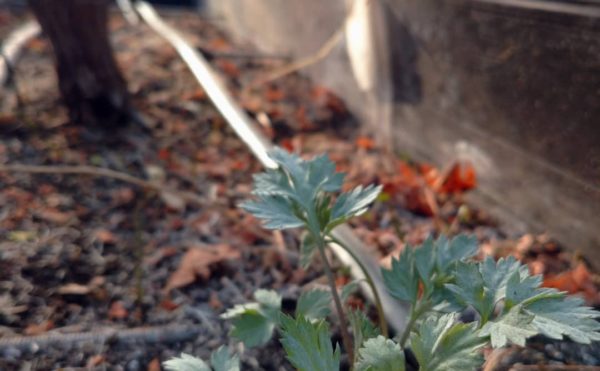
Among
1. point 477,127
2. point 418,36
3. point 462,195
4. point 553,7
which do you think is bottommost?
point 462,195

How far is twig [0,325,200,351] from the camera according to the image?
135 cm

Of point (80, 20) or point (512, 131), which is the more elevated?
point (80, 20)

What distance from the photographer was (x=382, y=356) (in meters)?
1.02

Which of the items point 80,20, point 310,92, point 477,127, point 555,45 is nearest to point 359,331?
point 555,45

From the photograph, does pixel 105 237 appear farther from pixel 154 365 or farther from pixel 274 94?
pixel 274 94

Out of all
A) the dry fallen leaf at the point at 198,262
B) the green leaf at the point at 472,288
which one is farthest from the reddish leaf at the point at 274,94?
the green leaf at the point at 472,288

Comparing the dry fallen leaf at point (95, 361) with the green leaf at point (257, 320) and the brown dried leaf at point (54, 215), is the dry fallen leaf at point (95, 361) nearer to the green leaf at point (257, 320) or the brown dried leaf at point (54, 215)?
the green leaf at point (257, 320)

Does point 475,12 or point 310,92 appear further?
point 310,92

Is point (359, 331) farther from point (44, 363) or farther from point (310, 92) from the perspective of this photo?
point (310, 92)

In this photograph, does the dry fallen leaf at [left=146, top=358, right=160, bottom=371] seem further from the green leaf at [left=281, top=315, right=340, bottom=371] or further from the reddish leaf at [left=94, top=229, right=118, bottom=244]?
the reddish leaf at [left=94, top=229, right=118, bottom=244]

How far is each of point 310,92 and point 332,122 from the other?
0.38 meters

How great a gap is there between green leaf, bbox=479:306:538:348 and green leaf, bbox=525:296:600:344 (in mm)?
19

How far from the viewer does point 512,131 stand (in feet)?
6.59

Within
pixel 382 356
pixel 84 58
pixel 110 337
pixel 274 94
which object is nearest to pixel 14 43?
pixel 84 58
